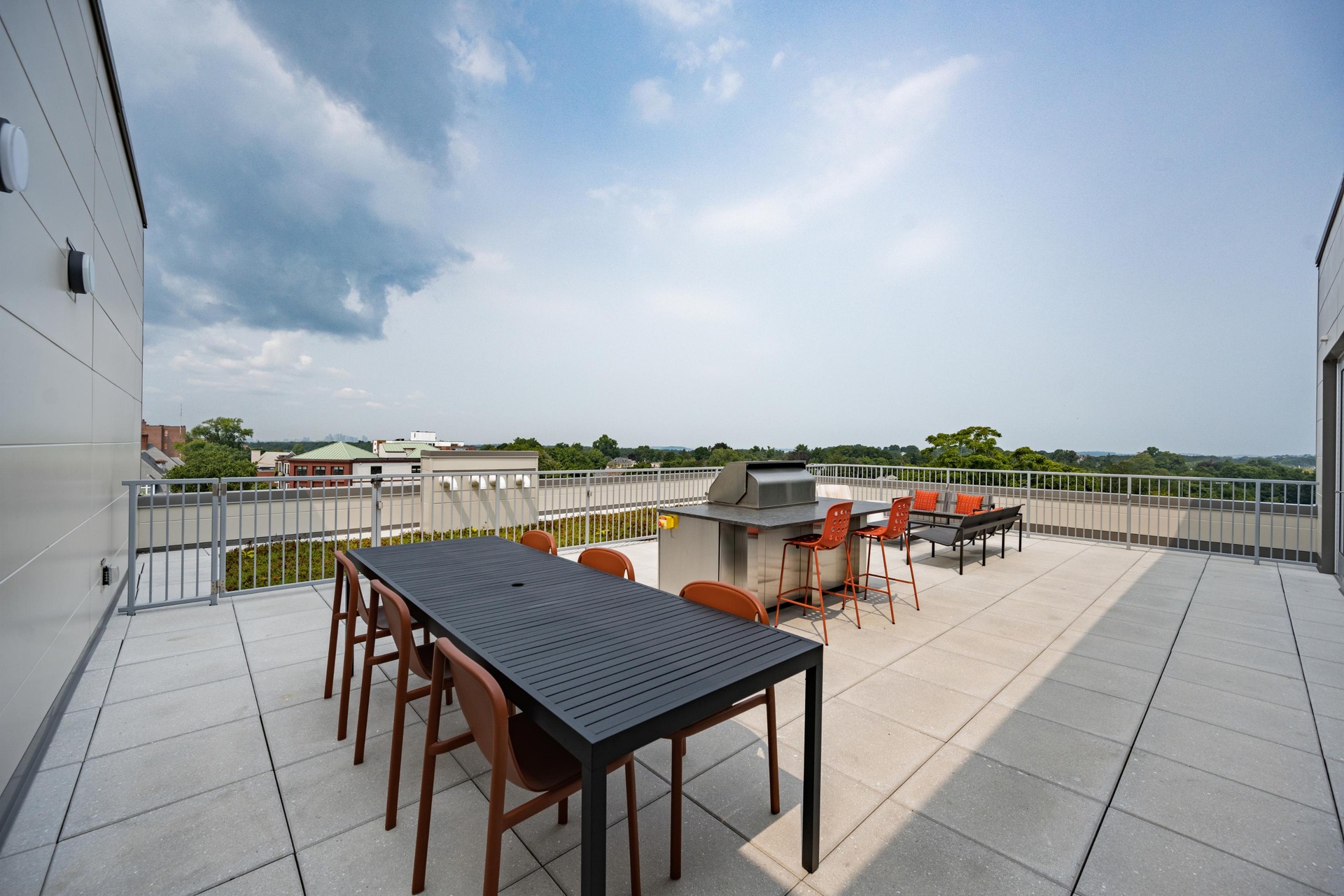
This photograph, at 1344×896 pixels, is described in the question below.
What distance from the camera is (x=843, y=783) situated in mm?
2152

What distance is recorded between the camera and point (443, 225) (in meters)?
27.7

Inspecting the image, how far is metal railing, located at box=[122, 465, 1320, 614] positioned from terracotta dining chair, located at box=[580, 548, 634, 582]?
3.10 m

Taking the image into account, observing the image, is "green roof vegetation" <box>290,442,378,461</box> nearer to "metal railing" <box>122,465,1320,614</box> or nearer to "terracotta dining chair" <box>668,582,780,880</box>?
"metal railing" <box>122,465,1320,614</box>

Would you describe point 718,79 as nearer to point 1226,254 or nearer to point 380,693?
point 380,693

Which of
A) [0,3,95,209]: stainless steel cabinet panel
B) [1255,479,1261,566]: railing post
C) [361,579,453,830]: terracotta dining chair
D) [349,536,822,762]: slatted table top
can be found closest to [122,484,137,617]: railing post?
[0,3,95,209]: stainless steel cabinet panel

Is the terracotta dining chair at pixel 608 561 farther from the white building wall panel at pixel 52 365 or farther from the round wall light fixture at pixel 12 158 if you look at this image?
the round wall light fixture at pixel 12 158

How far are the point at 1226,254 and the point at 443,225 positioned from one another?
35537 mm

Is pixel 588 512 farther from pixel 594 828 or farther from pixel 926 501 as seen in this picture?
pixel 594 828

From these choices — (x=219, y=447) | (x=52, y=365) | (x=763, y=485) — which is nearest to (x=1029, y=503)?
(x=763, y=485)

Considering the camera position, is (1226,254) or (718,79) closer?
(718,79)

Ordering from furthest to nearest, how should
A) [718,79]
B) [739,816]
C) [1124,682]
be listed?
[718,79]
[1124,682]
[739,816]

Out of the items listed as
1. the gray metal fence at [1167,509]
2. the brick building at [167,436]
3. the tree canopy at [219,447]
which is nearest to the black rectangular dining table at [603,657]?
the gray metal fence at [1167,509]

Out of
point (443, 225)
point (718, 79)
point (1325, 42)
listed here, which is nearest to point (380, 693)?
point (1325, 42)

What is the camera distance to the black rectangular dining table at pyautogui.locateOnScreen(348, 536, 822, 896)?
45.5 inches
